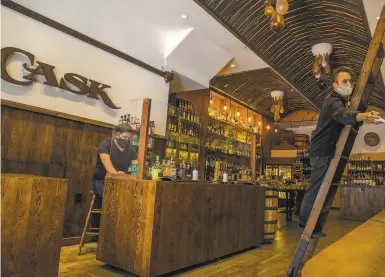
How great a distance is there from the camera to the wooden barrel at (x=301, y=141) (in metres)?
11.5

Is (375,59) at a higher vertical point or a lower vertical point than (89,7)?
lower

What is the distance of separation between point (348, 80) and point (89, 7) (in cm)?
373

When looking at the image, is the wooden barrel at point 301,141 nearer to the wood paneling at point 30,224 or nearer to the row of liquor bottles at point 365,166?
the row of liquor bottles at point 365,166

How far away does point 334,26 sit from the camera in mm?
5742

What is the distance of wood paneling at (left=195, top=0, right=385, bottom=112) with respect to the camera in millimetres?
4855

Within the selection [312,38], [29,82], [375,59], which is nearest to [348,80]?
[375,59]

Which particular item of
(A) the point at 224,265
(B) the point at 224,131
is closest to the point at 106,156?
(A) the point at 224,265

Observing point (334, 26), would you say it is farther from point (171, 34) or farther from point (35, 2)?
point (35, 2)

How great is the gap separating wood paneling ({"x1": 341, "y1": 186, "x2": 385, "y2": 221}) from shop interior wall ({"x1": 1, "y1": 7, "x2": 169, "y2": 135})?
20.6 feet

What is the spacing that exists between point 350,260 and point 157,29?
4.70 meters

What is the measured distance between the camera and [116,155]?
3580 mm

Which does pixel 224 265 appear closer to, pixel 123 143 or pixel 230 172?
pixel 230 172

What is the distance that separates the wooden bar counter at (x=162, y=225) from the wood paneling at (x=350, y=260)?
60.9 inches

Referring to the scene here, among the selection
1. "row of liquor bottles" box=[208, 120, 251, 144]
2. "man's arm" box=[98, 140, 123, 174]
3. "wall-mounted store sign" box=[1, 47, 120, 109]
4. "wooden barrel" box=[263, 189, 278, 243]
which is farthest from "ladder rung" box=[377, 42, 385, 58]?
"row of liquor bottles" box=[208, 120, 251, 144]
